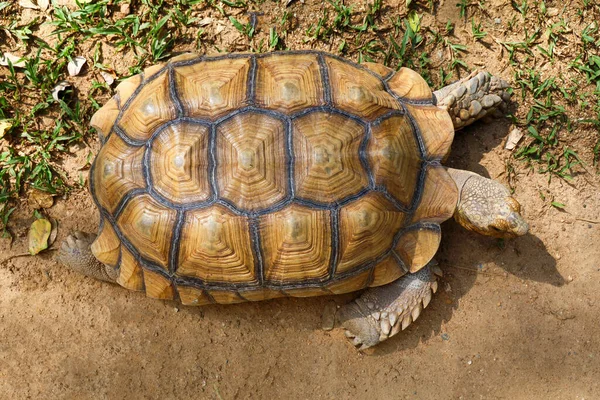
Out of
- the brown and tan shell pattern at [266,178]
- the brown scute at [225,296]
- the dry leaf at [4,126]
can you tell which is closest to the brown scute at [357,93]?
the brown and tan shell pattern at [266,178]

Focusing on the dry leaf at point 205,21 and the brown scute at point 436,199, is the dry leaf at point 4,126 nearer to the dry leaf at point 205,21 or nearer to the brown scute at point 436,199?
the dry leaf at point 205,21

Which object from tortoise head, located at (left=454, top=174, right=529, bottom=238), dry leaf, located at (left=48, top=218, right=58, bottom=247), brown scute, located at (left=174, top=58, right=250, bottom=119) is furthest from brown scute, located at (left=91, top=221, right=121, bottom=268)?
tortoise head, located at (left=454, top=174, right=529, bottom=238)

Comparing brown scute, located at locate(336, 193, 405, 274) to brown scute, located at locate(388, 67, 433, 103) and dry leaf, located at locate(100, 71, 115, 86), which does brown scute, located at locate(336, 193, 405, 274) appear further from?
dry leaf, located at locate(100, 71, 115, 86)

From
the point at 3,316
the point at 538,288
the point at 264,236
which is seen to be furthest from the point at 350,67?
the point at 3,316

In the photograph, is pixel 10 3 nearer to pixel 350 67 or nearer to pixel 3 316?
pixel 3 316

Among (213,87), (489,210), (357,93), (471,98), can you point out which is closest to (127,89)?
(213,87)

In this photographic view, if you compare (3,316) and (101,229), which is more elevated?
(101,229)
